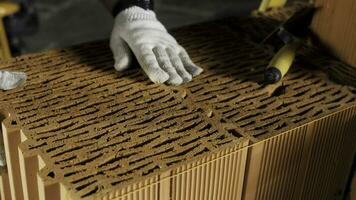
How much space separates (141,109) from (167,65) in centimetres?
15

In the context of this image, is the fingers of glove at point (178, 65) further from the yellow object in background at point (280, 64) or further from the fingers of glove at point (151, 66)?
the yellow object in background at point (280, 64)

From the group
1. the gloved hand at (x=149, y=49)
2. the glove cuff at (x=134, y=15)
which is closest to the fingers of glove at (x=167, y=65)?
the gloved hand at (x=149, y=49)

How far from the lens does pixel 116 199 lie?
909 mm

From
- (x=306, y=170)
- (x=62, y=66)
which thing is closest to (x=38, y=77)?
(x=62, y=66)

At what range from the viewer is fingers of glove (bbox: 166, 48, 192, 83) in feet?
4.00

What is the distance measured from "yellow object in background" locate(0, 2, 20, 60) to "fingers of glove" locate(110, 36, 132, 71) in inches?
36.5

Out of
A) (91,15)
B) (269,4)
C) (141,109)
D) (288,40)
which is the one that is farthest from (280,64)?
(91,15)

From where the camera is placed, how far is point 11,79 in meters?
1.18

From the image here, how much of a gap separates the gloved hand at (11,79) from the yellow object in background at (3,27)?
95cm

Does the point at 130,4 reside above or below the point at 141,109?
above

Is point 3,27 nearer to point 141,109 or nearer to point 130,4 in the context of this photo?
point 130,4

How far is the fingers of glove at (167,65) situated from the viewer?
120 centimetres

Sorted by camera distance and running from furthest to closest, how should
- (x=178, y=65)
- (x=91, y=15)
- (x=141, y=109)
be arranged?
(x=91, y=15) < (x=178, y=65) < (x=141, y=109)

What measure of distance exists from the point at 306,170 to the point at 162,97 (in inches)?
14.3
